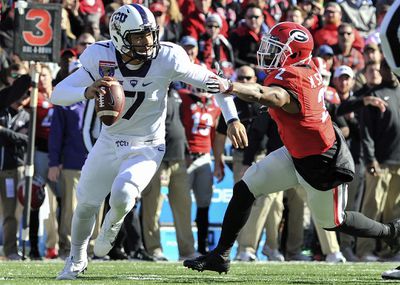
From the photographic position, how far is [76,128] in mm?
11117

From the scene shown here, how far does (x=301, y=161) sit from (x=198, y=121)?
4.10 m

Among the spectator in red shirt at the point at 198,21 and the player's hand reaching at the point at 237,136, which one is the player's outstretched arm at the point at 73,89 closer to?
the player's hand reaching at the point at 237,136

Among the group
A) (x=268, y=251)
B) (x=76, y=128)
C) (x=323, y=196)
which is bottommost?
(x=268, y=251)

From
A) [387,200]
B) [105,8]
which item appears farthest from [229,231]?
[105,8]

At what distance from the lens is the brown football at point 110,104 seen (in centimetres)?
689

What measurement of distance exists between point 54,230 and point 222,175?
1.88 metres


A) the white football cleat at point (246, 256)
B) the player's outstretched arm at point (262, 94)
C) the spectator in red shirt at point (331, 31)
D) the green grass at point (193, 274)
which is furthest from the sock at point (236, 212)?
the spectator in red shirt at point (331, 31)

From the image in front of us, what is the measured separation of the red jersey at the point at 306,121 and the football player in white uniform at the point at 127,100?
66cm

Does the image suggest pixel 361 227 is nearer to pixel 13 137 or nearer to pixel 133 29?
pixel 133 29

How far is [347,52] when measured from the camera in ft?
45.3

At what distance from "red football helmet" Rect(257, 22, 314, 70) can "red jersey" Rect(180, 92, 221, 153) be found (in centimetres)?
386

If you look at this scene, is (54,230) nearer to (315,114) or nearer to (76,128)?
(76,128)

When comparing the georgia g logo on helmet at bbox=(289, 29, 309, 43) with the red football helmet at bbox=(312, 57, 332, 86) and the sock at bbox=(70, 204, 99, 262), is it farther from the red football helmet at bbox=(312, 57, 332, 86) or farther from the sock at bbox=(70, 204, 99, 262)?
the red football helmet at bbox=(312, 57, 332, 86)

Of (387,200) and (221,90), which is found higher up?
(221,90)
